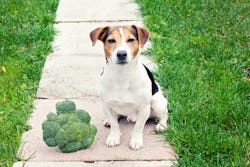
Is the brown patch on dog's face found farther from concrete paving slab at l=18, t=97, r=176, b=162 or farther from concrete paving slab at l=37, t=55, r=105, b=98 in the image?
concrete paving slab at l=37, t=55, r=105, b=98

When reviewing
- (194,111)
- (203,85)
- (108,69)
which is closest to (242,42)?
(203,85)

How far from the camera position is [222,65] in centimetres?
591

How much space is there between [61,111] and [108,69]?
0.59 metres

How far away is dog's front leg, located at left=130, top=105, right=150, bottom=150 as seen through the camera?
4469 mm

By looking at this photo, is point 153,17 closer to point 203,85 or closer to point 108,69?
point 203,85

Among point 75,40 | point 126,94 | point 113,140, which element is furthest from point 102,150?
point 75,40

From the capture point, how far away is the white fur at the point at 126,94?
427 centimetres

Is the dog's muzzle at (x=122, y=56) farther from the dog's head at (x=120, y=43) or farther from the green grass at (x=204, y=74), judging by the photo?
the green grass at (x=204, y=74)

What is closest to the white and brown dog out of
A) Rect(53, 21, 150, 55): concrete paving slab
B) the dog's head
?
the dog's head

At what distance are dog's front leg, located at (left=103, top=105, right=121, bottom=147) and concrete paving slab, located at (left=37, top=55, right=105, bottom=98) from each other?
0.97 metres

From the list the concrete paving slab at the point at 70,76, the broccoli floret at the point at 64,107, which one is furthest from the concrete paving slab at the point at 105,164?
the concrete paving slab at the point at 70,76

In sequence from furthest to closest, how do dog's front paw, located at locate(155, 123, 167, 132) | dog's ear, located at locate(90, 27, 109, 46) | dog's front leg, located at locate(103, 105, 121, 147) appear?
dog's front paw, located at locate(155, 123, 167, 132)
dog's front leg, located at locate(103, 105, 121, 147)
dog's ear, located at locate(90, 27, 109, 46)

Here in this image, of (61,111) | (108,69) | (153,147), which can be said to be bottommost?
(153,147)

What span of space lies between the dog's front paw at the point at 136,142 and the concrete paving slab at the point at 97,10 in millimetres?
3261
